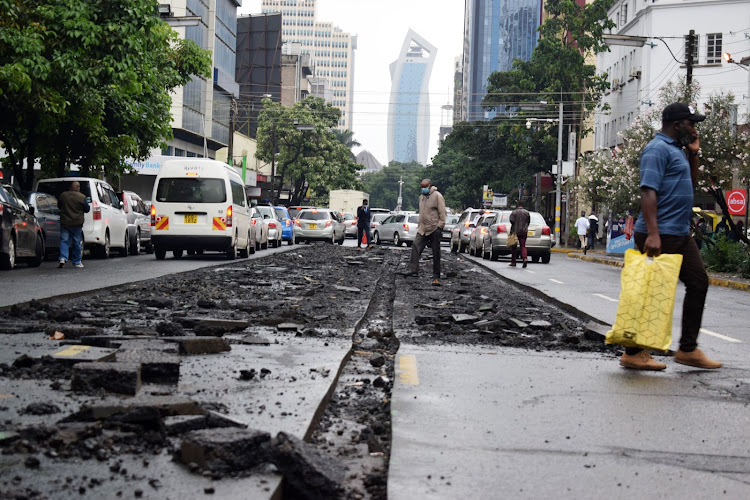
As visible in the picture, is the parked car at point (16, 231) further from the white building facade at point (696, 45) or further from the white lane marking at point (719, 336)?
the white building facade at point (696, 45)

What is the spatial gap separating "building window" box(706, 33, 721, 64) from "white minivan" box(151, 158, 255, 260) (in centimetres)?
3952

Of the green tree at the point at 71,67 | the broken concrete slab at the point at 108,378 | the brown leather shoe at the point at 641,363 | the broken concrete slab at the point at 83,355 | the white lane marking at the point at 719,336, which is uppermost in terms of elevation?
the green tree at the point at 71,67

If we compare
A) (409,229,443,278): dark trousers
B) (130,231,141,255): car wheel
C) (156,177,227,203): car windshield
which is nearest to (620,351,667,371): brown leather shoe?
(409,229,443,278): dark trousers

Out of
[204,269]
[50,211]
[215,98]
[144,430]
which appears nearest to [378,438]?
[144,430]

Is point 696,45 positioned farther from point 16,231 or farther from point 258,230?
point 16,231

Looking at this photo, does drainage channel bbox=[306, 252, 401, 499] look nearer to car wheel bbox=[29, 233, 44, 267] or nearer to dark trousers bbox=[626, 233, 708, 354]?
dark trousers bbox=[626, 233, 708, 354]

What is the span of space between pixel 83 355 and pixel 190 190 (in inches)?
707

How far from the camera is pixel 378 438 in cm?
481

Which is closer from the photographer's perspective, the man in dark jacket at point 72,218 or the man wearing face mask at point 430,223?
the man wearing face mask at point 430,223

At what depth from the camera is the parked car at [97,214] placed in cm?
2384

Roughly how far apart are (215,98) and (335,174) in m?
20.1

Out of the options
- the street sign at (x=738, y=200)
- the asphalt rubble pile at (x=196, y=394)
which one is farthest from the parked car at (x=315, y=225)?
the asphalt rubble pile at (x=196, y=394)

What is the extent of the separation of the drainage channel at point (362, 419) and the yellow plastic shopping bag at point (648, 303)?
1.76 metres

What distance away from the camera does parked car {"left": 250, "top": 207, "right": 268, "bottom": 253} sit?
2872cm
